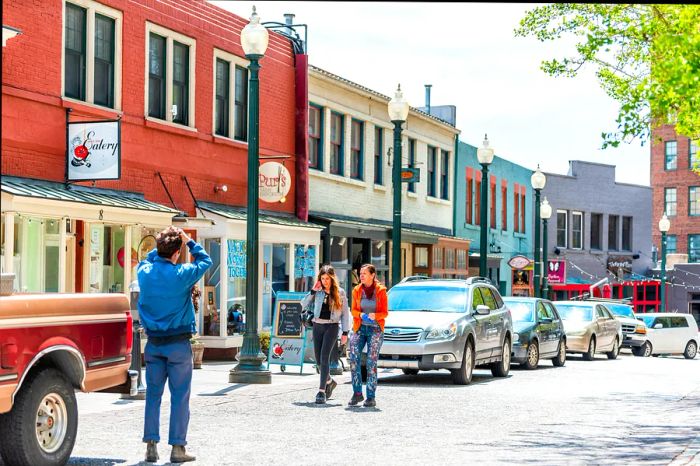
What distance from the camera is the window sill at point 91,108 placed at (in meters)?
19.7

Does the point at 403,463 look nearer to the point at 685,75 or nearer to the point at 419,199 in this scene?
the point at 685,75

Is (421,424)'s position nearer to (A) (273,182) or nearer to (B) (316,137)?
(A) (273,182)

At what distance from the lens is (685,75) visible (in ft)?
Result: 38.4

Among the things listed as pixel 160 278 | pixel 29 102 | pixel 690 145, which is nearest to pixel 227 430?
pixel 160 278

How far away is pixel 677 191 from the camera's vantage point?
252ft

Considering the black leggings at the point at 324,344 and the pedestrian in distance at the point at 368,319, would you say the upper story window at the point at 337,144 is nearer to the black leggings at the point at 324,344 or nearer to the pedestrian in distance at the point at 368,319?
the black leggings at the point at 324,344

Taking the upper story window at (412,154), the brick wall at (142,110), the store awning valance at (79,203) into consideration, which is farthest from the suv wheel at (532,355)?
the upper story window at (412,154)

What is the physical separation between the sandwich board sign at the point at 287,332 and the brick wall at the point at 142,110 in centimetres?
358

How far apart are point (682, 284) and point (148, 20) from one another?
53054 millimetres

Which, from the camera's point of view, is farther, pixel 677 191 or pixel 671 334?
pixel 677 191

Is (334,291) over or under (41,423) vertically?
over

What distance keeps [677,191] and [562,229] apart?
21.8 metres

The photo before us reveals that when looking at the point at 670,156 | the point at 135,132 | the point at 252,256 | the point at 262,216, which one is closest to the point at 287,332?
the point at 252,256

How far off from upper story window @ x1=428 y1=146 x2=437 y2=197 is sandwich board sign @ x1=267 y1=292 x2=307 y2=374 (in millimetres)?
19106
